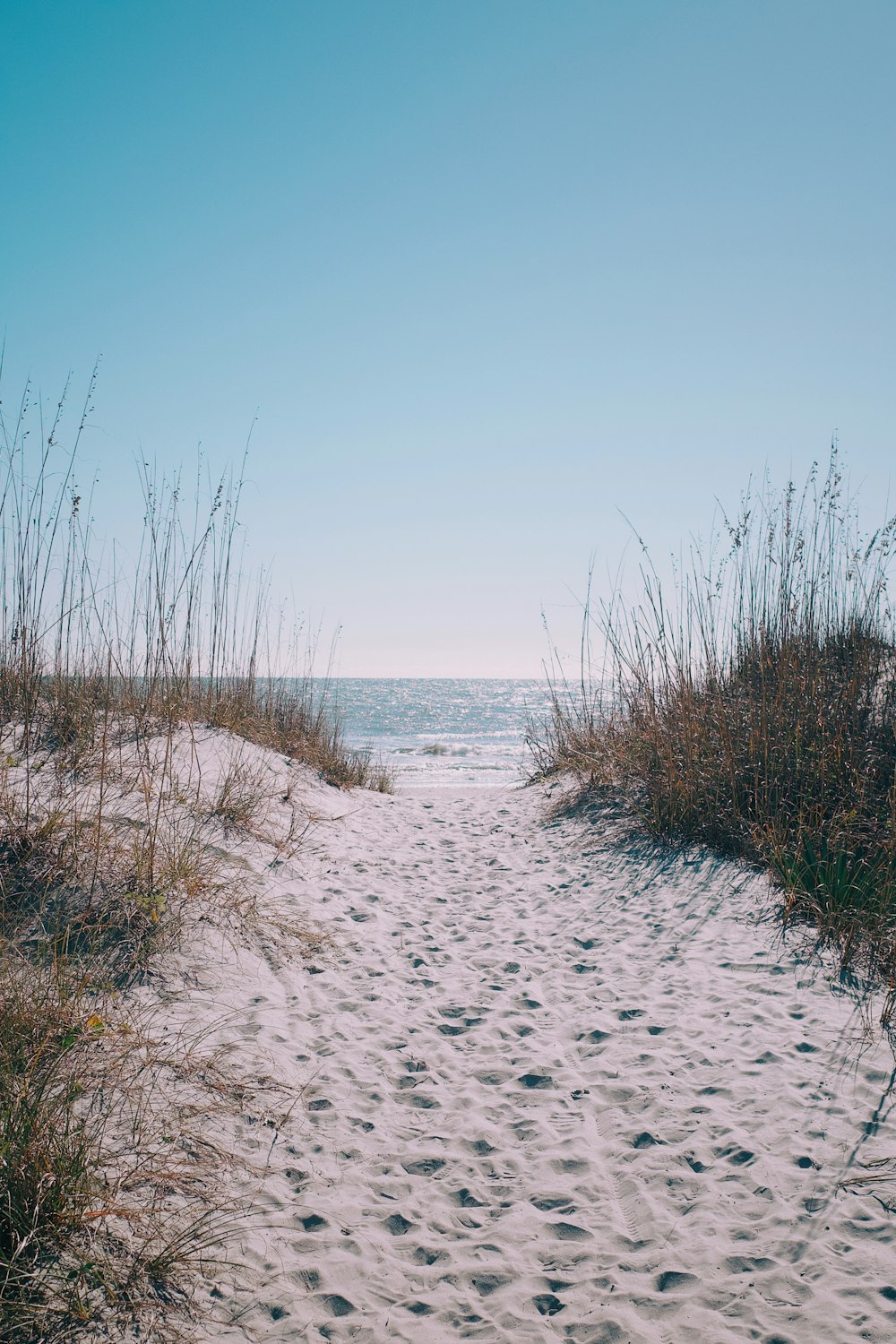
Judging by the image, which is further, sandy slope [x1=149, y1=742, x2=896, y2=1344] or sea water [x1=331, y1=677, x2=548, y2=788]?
sea water [x1=331, y1=677, x2=548, y2=788]

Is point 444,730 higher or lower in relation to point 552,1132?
lower

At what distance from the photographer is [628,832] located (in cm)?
529

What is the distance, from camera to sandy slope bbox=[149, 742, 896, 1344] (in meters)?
1.66

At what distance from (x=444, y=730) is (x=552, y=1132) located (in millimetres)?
21244

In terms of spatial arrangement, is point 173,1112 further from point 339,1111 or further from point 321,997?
point 321,997

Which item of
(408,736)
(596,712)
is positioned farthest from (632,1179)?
(408,736)

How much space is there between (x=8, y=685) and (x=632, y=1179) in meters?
4.14

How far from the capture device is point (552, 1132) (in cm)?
228

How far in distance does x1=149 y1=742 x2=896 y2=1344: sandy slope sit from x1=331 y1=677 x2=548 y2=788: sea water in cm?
468

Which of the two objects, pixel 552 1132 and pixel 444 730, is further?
pixel 444 730

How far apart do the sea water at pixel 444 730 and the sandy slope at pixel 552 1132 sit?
468 centimetres

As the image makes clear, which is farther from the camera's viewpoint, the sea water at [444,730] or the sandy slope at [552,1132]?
the sea water at [444,730]

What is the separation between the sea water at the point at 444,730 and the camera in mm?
13164

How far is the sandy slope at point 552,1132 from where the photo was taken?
166cm
